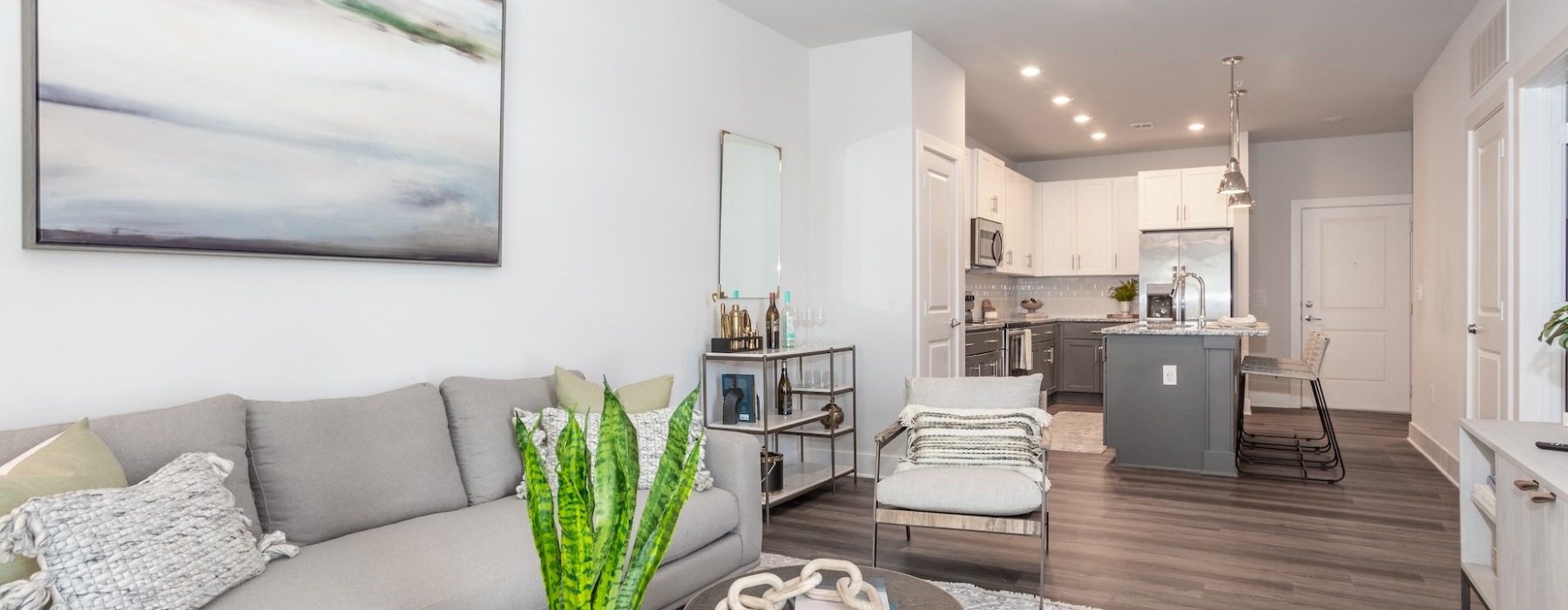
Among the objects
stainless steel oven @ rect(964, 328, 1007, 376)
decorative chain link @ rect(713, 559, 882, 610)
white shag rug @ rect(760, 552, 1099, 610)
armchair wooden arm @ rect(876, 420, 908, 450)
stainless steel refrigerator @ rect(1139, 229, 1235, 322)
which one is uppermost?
stainless steel refrigerator @ rect(1139, 229, 1235, 322)

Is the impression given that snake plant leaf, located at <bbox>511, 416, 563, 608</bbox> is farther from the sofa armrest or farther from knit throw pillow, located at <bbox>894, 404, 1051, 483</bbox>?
knit throw pillow, located at <bbox>894, 404, 1051, 483</bbox>

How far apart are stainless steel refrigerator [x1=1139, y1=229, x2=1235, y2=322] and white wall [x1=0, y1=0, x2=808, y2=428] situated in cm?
449

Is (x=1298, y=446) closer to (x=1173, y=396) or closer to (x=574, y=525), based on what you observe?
(x=1173, y=396)

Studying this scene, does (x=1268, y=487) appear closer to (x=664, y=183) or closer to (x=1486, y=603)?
(x=1486, y=603)

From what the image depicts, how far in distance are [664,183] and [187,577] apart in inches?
110

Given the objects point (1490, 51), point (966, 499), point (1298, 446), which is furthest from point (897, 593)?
point (1298, 446)

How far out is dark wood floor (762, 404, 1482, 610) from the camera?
3102 mm

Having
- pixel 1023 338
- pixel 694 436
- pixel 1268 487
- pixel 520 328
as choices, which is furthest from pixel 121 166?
pixel 1023 338

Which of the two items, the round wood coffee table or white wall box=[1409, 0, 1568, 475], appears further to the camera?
white wall box=[1409, 0, 1568, 475]

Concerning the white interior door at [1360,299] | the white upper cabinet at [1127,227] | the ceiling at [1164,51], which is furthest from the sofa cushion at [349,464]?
the white interior door at [1360,299]

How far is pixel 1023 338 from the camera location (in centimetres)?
745

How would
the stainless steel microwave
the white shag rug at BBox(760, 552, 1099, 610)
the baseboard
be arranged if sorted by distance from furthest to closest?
the stainless steel microwave < the baseboard < the white shag rug at BBox(760, 552, 1099, 610)

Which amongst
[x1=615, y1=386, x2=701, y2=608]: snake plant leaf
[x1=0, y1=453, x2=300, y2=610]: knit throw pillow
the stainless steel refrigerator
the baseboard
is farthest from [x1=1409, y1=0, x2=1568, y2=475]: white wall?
[x1=0, y1=453, x2=300, y2=610]: knit throw pillow

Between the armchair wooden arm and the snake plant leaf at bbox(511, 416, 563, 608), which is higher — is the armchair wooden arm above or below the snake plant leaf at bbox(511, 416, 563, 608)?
below
